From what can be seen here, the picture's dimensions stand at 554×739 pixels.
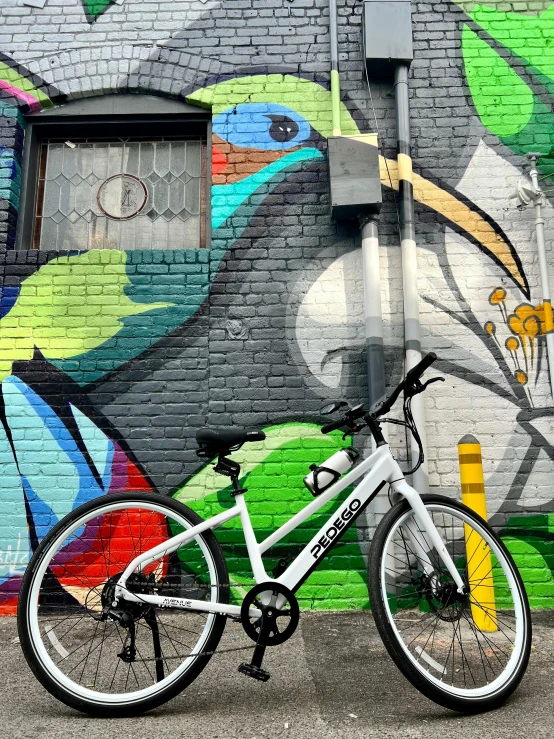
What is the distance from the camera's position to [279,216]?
13.4 ft

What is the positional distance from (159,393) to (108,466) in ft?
1.77

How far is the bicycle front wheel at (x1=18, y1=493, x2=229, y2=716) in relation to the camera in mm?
2203

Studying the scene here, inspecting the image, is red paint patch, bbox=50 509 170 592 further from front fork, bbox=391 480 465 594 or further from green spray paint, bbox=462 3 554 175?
green spray paint, bbox=462 3 554 175

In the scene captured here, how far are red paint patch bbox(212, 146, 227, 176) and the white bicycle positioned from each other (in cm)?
235

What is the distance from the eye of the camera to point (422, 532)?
2408 mm

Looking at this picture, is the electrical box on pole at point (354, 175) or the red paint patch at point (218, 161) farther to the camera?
the red paint patch at point (218, 161)

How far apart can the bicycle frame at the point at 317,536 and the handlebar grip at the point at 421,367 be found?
299 mm

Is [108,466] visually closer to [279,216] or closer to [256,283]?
[256,283]

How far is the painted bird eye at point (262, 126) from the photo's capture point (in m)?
4.16

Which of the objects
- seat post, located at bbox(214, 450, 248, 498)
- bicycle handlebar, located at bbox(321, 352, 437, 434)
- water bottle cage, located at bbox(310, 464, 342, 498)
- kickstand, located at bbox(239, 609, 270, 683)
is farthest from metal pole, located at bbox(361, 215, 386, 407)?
kickstand, located at bbox(239, 609, 270, 683)

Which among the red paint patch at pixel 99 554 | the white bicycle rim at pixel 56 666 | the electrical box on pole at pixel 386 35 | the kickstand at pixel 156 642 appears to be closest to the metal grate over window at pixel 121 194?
the electrical box on pole at pixel 386 35

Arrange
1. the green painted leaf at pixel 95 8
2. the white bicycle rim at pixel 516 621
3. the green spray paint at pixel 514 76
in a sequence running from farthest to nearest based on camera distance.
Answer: the green painted leaf at pixel 95 8 < the green spray paint at pixel 514 76 < the white bicycle rim at pixel 516 621

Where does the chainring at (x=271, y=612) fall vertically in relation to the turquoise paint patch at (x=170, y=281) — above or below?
below

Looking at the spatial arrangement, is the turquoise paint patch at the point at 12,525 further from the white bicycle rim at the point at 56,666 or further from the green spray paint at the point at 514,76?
the green spray paint at the point at 514,76
